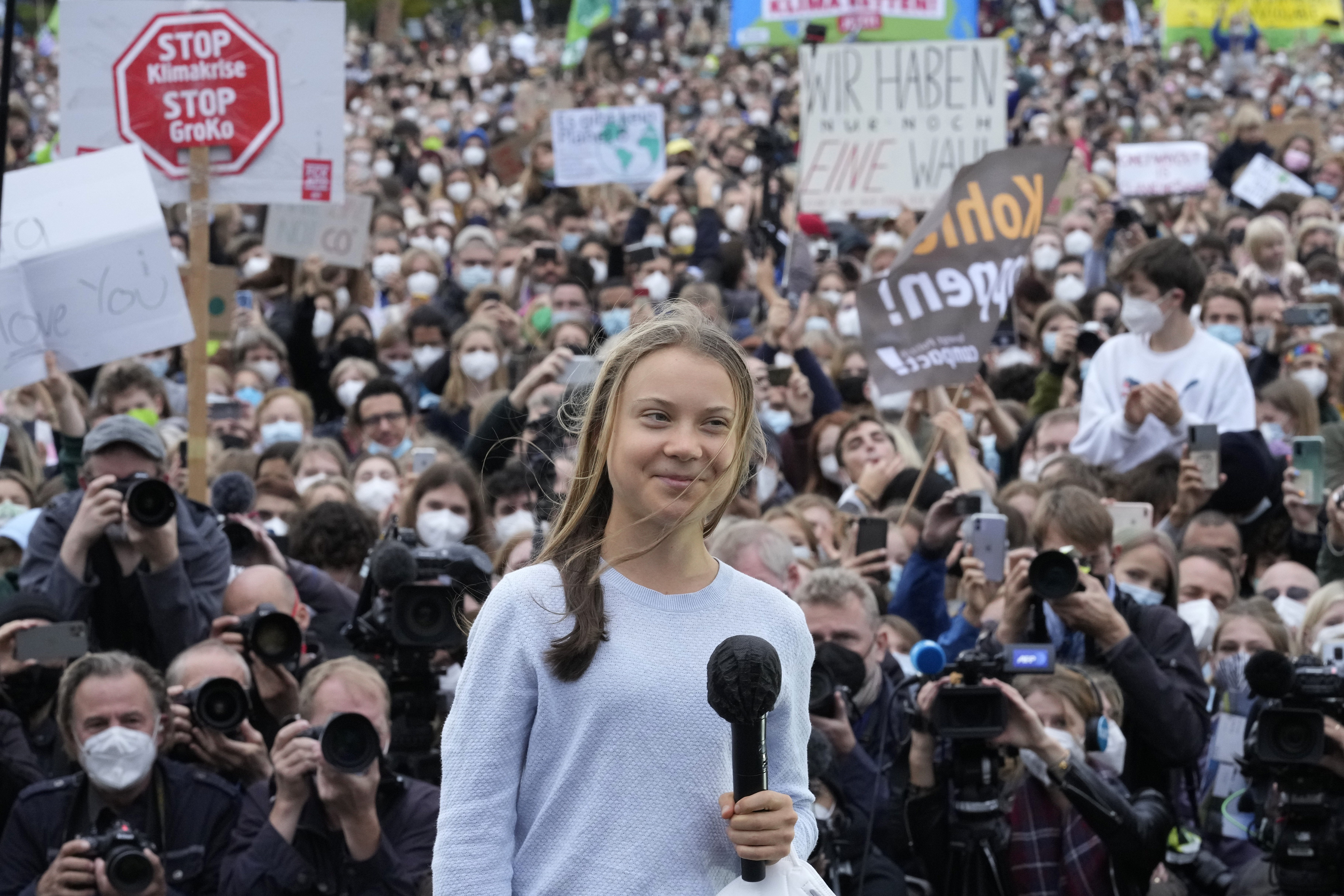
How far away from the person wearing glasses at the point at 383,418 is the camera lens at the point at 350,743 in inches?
179

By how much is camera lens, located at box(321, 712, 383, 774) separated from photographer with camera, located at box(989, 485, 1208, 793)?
66.5 inches

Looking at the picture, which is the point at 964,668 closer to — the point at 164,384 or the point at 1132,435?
the point at 1132,435

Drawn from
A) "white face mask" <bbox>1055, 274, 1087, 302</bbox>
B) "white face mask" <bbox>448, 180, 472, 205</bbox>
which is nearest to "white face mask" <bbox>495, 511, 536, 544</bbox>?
"white face mask" <bbox>1055, 274, 1087, 302</bbox>

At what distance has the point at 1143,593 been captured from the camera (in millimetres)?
5949

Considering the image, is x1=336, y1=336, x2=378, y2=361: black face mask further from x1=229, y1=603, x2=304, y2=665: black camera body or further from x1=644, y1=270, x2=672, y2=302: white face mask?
x1=229, y1=603, x2=304, y2=665: black camera body

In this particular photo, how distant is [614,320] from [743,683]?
893 cm

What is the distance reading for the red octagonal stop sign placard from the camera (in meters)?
7.61

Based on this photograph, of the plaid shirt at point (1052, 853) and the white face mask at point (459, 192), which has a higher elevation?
the white face mask at point (459, 192)

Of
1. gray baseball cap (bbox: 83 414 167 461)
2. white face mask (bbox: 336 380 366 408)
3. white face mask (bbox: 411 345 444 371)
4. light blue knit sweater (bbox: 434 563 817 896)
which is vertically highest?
light blue knit sweater (bbox: 434 563 817 896)

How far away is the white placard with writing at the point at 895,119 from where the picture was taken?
10742mm

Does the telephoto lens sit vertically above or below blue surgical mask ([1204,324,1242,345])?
below

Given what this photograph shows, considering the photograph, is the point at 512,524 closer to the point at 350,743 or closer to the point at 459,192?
the point at 350,743

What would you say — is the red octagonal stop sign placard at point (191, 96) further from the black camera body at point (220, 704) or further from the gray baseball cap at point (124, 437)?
the black camera body at point (220, 704)

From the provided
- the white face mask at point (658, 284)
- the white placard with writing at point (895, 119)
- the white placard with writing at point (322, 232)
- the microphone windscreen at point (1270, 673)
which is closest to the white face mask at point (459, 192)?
the white placard with writing at point (322, 232)
